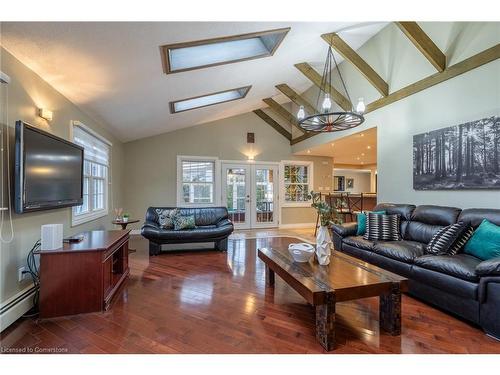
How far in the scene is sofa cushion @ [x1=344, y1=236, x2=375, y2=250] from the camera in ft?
10.5

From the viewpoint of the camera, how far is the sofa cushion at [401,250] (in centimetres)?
263

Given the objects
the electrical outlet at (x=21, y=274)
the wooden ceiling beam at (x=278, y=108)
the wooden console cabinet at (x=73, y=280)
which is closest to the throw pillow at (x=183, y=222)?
the wooden console cabinet at (x=73, y=280)

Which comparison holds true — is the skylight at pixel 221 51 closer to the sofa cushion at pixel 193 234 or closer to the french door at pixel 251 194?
the sofa cushion at pixel 193 234

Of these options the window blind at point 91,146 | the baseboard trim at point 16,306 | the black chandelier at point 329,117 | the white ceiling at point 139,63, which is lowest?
the baseboard trim at point 16,306

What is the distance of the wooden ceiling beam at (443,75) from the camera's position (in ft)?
→ 9.16

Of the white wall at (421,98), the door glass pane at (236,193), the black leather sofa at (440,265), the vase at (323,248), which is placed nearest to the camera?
→ the black leather sofa at (440,265)

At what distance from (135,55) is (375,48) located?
4.21 m

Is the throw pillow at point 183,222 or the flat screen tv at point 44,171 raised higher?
the flat screen tv at point 44,171

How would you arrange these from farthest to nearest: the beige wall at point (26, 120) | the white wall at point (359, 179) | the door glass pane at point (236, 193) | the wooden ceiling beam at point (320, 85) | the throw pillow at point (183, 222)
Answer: the white wall at point (359, 179)
the door glass pane at point (236, 193)
the wooden ceiling beam at point (320, 85)
the throw pillow at point (183, 222)
the beige wall at point (26, 120)

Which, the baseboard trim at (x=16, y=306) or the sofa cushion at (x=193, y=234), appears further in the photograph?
the sofa cushion at (x=193, y=234)

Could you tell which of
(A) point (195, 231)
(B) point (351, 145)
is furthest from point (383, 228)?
(B) point (351, 145)

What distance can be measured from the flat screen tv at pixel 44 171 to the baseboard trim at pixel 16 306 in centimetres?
78
